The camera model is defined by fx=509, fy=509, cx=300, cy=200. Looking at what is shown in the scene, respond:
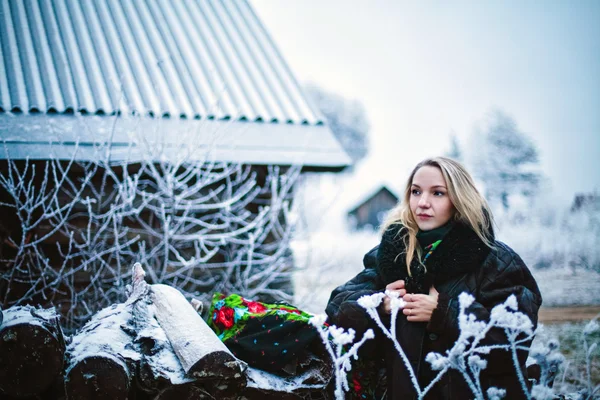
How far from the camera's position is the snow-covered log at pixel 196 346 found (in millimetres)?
1799

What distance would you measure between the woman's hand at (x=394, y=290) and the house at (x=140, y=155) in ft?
5.56

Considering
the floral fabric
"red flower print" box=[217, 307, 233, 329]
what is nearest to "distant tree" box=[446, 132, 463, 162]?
"red flower print" box=[217, 307, 233, 329]

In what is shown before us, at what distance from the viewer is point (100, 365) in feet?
5.78

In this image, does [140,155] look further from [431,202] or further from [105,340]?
[431,202]

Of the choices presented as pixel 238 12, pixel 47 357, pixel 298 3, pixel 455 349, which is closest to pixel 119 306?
pixel 47 357

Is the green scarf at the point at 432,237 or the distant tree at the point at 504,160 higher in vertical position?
the distant tree at the point at 504,160

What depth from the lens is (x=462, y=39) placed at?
2047 centimetres

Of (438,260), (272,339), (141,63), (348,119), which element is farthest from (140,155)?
(348,119)

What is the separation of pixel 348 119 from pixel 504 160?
491 inches

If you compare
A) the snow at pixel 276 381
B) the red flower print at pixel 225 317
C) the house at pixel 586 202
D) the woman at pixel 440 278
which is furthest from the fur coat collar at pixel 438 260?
the house at pixel 586 202

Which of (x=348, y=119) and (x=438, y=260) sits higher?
(x=348, y=119)

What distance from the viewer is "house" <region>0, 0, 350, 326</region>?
361 cm

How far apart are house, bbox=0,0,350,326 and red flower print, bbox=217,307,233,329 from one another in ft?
3.52

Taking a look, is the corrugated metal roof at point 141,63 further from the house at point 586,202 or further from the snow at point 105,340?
the house at point 586,202
